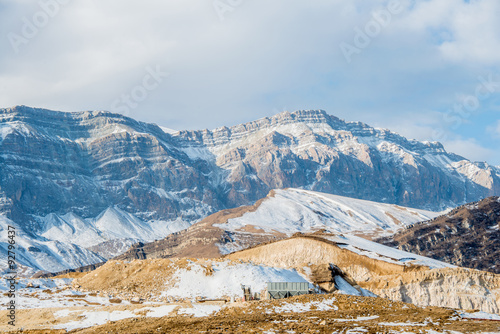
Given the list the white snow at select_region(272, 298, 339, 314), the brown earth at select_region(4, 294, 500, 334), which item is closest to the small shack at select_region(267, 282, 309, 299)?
the brown earth at select_region(4, 294, 500, 334)

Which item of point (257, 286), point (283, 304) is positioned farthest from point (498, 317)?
point (257, 286)

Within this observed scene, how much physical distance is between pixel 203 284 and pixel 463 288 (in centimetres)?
3795

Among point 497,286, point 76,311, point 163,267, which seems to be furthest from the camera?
point 497,286

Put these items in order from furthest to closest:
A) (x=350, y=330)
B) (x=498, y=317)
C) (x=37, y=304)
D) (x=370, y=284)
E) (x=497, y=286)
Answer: (x=370, y=284) → (x=497, y=286) → (x=37, y=304) → (x=498, y=317) → (x=350, y=330)

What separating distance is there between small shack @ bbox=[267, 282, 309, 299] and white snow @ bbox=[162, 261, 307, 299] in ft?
6.53

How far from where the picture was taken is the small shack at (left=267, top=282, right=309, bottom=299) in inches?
2002

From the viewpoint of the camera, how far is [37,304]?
1944 inches

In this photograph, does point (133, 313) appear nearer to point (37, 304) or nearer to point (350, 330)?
point (37, 304)

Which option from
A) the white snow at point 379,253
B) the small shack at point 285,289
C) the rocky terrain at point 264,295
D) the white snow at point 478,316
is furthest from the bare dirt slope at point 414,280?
the white snow at point 478,316

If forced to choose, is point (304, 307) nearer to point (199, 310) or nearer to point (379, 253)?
point (199, 310)

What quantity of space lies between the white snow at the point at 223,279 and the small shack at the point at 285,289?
1.99 m

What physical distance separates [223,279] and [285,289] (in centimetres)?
837

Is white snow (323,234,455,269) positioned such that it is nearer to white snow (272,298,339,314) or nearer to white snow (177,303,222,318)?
white snow (272,298,339,314)

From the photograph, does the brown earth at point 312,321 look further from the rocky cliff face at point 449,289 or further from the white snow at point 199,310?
the rocky cliff face at point 449,289
